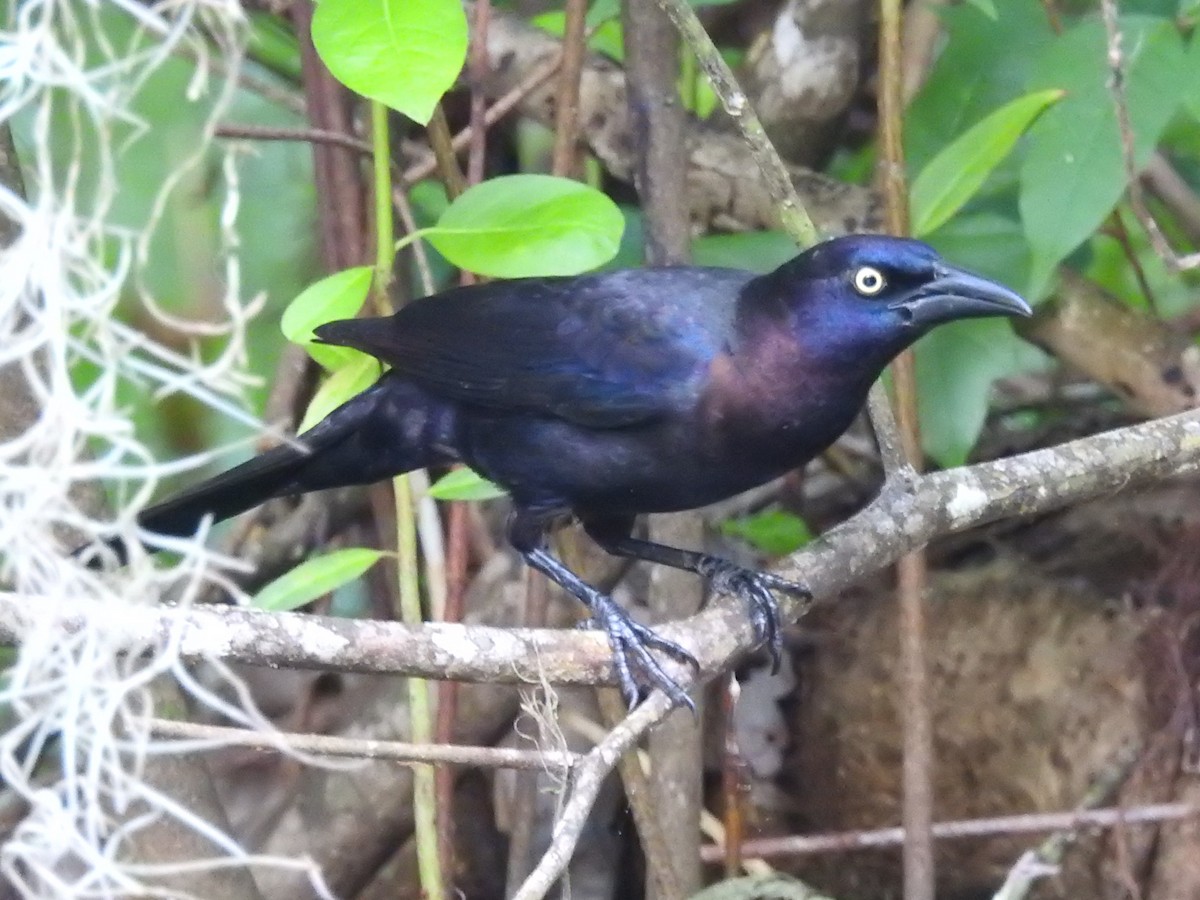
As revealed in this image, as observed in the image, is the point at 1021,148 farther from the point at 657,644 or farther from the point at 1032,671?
the point at 657,644

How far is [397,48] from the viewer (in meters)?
1.63

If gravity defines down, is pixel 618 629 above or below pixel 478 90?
below

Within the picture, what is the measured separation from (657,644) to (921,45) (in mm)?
1688

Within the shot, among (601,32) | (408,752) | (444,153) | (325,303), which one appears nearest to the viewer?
(408,752)

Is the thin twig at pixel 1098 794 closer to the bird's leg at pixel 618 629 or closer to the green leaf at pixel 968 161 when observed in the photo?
the bird's leg at pixel 618 629

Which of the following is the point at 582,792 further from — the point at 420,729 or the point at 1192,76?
the point at 1192,76

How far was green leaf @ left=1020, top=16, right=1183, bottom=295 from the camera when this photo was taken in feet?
6.86

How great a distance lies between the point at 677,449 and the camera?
223cm

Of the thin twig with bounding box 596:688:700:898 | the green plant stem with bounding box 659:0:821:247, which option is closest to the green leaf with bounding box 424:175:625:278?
the green plant stem with bounding box 659:0:821:247

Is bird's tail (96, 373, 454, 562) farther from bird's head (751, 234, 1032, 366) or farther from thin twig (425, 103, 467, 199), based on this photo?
bird's head (751, 234, 1032, 366)

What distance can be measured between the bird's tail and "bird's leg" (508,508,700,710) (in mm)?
208

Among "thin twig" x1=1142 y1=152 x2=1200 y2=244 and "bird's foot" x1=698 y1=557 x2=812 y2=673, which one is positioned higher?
"thin twig" x1=1142 y1=152 x2=1200 y2=244

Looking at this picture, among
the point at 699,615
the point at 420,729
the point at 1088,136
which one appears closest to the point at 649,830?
the point at 420,729

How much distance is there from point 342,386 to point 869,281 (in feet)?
2.55
